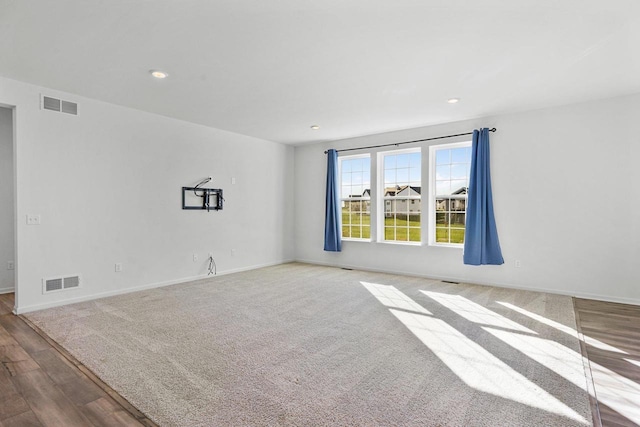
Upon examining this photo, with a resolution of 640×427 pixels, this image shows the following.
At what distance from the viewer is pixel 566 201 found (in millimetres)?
4527

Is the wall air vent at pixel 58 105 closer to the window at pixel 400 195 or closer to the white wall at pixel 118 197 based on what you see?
the white wall at pixel 118 197

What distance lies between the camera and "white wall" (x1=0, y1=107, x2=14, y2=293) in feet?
15.8

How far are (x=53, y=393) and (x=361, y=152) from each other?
567cm

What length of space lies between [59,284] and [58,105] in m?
2.24

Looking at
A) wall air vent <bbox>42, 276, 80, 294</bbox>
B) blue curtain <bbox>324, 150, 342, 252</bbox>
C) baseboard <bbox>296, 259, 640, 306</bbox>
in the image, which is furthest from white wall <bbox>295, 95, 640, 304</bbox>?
wall air vent <bbox>42, 276, 80, 294</bbox>

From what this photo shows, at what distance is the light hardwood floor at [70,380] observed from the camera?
186 cm

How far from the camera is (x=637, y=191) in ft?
13.4

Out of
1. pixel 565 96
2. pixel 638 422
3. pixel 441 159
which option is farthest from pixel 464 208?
pixel 638 422

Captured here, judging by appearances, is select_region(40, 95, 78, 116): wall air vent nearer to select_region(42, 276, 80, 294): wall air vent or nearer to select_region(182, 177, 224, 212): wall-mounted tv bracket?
select_region(182, 177, 224, 212): wall-mounted tv bracket

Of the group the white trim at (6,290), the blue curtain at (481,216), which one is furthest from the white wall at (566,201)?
the white trim at (6,290)

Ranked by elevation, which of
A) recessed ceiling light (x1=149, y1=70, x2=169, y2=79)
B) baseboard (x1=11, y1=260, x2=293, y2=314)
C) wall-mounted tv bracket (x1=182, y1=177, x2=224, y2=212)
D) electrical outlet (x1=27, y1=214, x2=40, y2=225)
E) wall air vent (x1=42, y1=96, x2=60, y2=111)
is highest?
recessed ceiling light (x1=149, y1=70, x2=169, y2=79)

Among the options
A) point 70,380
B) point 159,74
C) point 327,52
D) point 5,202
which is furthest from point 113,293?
point 327,52

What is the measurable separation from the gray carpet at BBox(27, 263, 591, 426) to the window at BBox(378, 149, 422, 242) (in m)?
1.80

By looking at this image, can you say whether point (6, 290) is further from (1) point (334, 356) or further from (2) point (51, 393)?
(1) point (334, 356)
